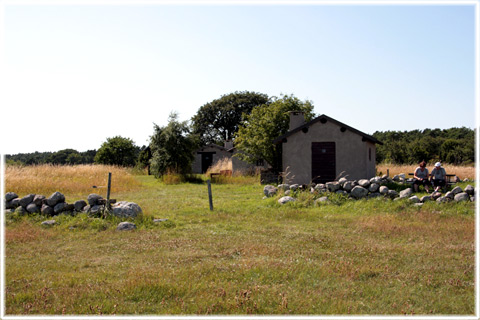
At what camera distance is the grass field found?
206 inches

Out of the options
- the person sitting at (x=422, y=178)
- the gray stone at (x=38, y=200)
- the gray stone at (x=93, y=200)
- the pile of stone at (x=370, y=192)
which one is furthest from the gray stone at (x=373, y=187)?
the gray stone at (x=38, y=200)

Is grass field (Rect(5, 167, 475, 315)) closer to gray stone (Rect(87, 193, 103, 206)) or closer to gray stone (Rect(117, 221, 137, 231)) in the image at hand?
gray stone (Rect(117, 221, 137, 231))

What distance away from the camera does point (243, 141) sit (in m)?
29.9

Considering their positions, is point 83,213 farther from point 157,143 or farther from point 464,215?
point 157,143

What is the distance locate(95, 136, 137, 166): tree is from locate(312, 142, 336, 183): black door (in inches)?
1524

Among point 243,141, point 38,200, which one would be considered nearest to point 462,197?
point 38,200

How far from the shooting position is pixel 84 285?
19.3ft

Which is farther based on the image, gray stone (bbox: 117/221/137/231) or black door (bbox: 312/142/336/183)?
black door (bbox: 312/142/336/183)

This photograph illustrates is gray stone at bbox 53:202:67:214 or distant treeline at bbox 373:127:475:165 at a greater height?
distant treeline at bbox 373:127:475:165

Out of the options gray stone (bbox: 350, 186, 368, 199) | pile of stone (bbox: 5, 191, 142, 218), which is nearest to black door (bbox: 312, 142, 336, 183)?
gray stone (bbox: 350, 186, 368, 199)

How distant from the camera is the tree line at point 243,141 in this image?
28.0 metres

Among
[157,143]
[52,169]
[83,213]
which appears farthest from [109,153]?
[83,213]

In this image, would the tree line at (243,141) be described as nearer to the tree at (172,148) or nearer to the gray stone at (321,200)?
the tree at (172,148)

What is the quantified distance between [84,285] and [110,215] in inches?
236
